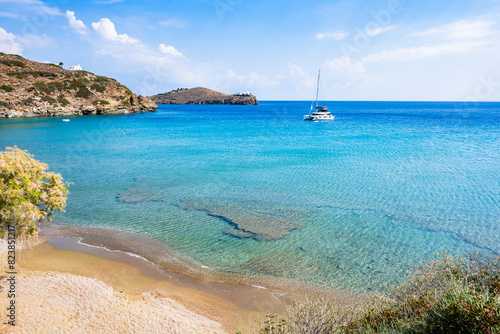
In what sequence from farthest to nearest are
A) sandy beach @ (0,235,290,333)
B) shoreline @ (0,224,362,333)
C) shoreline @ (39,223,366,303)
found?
shoreline @ (39,223,366,303) → shoreline @ (0,224,362,333) → sandy beach @ (0,235,290,333)

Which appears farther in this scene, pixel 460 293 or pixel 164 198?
pixel 164 198

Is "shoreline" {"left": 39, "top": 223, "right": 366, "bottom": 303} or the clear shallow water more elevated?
the clear shallow water

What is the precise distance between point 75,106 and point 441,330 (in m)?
98.5

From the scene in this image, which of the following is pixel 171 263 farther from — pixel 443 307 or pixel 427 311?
pixel 443 307

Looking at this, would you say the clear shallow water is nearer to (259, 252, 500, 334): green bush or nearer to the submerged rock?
the submerged rock

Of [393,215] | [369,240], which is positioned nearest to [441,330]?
[369,240]

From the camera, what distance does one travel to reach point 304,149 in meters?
38.1

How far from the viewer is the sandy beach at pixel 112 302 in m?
7.73

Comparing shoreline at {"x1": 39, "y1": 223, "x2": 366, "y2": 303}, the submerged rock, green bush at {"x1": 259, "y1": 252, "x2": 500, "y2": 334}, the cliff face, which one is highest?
the cliff face

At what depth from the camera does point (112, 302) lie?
8789 millimetres

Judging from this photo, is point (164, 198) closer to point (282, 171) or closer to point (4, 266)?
point (4, 266)

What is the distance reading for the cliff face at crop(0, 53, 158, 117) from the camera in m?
74.5

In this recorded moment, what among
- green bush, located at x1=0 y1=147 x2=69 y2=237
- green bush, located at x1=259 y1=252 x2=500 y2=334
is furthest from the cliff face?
green bush, located at x1=259 y1=252 x2=500 y2=334

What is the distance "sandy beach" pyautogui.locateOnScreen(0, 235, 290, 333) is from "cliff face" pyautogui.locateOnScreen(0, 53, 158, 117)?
268 ft
